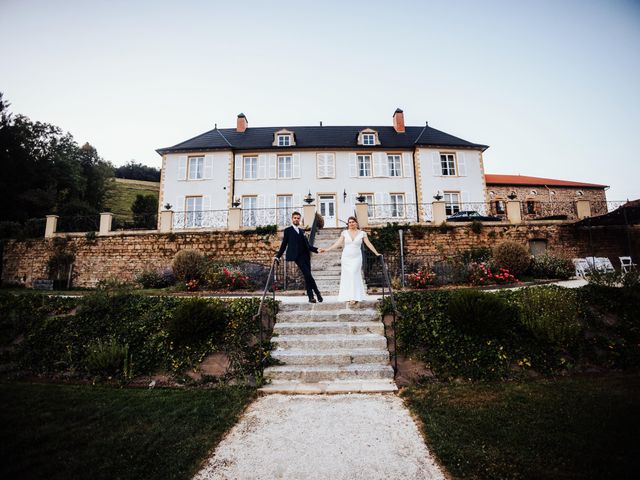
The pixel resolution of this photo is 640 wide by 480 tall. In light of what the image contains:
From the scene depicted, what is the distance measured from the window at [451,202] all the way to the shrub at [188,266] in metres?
17.7

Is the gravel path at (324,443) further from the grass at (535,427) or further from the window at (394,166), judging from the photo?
the window at (394,166)

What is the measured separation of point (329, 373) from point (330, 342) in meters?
0.64

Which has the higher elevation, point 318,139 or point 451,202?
point 318,139

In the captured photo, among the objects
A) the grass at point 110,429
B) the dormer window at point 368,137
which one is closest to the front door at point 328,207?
the dormer window at point 368,137

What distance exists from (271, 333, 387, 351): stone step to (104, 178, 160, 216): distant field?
132 feet

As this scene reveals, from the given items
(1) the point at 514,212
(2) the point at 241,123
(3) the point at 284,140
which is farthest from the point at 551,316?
(2) the point at 241,123

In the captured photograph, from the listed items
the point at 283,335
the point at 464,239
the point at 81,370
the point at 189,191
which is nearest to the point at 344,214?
the point at 464,239

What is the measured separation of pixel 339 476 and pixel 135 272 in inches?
599

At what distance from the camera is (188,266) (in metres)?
10.6

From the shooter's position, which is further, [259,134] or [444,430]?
[259,134]

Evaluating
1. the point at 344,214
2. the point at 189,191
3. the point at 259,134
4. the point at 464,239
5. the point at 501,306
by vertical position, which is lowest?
the point at 501,306

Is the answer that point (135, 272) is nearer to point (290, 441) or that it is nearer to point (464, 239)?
point (290, 441)

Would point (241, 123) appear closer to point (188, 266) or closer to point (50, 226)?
point (50, 226)

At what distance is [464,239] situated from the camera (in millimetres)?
14336
